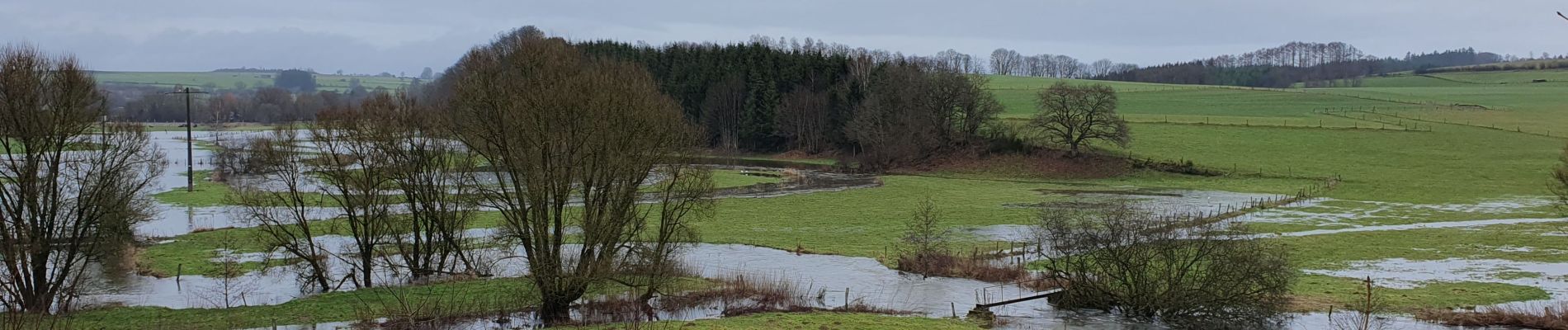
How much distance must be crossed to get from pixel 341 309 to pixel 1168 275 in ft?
71.7

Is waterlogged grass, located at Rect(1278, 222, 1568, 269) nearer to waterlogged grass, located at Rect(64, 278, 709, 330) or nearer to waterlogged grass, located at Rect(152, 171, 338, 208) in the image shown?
Answer: waterlogged grass, located at Rect(64, 278, 709, 330)

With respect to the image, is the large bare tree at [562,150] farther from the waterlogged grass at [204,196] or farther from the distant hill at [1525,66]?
the distant hill at [1525,66]

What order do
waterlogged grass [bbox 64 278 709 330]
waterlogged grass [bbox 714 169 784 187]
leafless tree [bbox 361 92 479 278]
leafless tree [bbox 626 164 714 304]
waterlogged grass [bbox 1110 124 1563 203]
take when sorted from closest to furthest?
waterlogged grass [bbox 64 278 709 330], leafless tree [bbox 626 164 714 304], leafless tree [bbox 361 92 479 278], waterlogged grass [bbox 1110 124 1563 203], waterlogged grass [bbox 714 169 784 187]

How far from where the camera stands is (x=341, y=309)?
2803cm

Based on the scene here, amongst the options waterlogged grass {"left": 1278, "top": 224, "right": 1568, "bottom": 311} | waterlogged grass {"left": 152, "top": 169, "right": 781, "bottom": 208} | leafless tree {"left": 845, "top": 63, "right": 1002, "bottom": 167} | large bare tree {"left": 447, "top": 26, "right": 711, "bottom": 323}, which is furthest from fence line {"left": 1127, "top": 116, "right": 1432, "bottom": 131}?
large bare tree {"left": 447, "top": 26, "right": 711, "bottom": 323}

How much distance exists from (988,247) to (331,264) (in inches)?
963

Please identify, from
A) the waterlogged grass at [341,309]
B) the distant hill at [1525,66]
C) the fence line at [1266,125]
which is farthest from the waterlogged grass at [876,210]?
the distant hill at [1525,66]

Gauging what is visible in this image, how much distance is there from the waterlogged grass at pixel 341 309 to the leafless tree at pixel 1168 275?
1158cm

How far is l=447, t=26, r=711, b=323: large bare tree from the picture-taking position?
27.0 meters

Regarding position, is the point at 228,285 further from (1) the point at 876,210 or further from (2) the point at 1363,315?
(1) the point at 876,210

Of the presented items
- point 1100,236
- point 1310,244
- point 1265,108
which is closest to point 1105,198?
point 1310,244

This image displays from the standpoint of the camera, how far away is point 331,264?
1449 inches

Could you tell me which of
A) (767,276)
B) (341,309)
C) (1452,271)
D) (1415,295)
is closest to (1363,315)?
(1415,295)

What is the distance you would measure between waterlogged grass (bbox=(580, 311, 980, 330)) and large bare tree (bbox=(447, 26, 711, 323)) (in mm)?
3357
